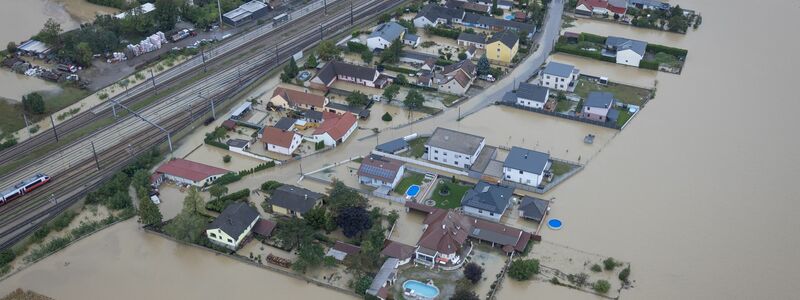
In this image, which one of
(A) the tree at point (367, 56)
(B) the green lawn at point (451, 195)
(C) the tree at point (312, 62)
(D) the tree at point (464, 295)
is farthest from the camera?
(A) the tree at point (367, 56)

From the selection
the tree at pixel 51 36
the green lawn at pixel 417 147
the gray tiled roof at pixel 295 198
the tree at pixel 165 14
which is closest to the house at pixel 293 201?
the gray tiled roof at pixel 295 198

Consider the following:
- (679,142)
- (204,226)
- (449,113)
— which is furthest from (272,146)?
(679,142)

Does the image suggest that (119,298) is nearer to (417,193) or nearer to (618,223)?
(417,193)

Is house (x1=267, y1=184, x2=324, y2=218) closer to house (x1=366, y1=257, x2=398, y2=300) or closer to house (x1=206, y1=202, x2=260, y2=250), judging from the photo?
house (x1=206, y1=202, x2=260, y2=250)

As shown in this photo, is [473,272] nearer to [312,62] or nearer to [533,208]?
[533,208]

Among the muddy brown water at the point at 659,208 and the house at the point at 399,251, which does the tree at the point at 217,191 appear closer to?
the muddy brown water at the point at 659,208

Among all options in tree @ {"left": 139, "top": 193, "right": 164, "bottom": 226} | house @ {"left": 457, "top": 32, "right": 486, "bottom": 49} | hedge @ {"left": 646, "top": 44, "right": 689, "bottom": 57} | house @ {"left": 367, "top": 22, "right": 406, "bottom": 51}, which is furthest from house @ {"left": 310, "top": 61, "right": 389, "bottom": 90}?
hedge @ {"left": 646, "top": 44, "right": 689, "bottom": 57}
